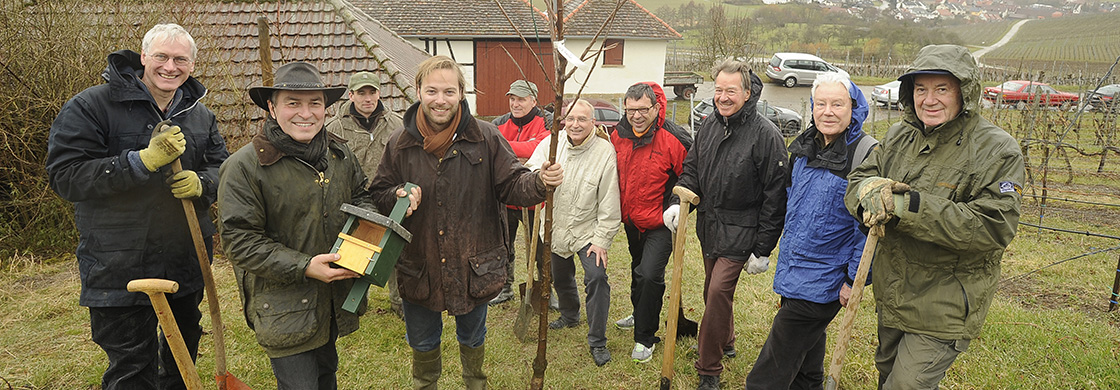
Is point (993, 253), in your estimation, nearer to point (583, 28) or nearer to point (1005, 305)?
point (1005, 305)

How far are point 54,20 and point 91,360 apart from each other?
149 inches

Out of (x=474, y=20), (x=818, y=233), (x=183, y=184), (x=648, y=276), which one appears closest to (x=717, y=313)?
(x=648, y=276)

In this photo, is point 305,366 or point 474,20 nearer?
point 305,366

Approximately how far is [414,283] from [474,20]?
821 inches

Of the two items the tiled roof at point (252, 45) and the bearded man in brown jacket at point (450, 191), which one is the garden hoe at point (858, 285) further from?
the tiled roof at point (252, 45)

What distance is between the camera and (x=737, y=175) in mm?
3479

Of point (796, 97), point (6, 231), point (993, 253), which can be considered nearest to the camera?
point (993, 253)

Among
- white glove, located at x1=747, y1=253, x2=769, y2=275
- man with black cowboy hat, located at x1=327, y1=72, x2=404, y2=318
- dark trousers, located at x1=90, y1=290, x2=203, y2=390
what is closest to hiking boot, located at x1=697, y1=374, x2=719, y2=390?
white glove, located at x1=747, y1=253, x2=769, y2=275

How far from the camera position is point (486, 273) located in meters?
3.05

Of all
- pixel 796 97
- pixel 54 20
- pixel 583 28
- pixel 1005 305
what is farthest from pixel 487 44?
pixel 1005 305

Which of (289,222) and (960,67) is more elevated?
(960,67)

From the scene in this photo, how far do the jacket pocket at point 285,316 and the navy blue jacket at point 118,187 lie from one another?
65cm

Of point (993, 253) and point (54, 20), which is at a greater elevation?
point (54, 20)

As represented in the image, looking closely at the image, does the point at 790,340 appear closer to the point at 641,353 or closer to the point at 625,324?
the point at 641,353
